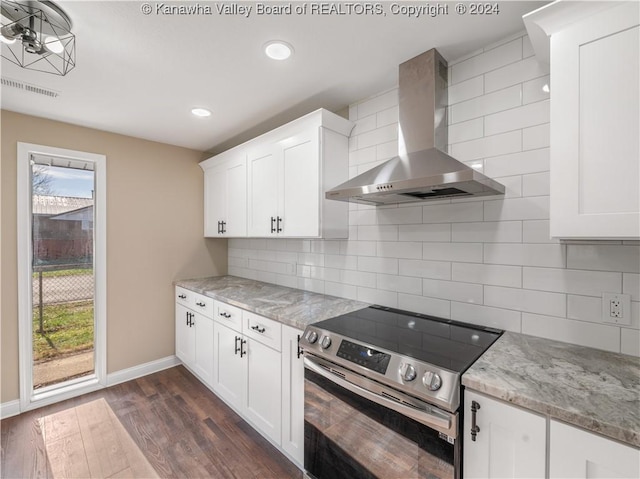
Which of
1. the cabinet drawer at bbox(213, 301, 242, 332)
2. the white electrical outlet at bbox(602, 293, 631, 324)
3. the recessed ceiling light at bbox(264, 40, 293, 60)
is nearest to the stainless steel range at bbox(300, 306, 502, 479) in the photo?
the white electrical outlet at bbox(602, 293, 631, 324)

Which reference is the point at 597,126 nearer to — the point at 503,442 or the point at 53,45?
the point at 503,442

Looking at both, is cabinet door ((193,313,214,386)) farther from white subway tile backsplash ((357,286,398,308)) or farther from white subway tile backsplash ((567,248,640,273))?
white subway tile backsplash ((567,248,640,273))

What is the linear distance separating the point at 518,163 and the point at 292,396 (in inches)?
71.4

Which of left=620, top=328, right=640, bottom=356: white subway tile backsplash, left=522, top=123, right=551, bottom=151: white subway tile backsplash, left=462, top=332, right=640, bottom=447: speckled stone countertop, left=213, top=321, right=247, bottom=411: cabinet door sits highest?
left=522, top=123, right=551, bottom=151: white subway tile backsplash

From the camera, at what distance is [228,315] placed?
2416 millimetres

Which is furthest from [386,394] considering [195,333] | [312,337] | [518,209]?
[195,333]

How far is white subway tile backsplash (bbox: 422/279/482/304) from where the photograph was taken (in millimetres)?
1716

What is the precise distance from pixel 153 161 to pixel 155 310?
157 cm

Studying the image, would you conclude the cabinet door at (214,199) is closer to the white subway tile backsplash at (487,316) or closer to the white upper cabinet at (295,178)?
the white upper cabinet at (295,178)

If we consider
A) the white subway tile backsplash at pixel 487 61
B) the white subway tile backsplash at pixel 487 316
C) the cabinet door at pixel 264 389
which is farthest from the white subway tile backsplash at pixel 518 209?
the cabinet door at pixel 264 389

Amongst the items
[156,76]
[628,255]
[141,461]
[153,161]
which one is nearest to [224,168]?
[153,161]

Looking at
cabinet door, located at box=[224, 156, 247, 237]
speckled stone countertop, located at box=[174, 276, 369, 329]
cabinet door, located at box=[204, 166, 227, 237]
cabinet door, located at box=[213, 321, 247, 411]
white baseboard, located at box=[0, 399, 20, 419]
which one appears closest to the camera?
speckled stone countertop, located at box=[174, 276, 369, 329]

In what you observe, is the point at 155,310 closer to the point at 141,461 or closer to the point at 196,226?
the point at 196,226

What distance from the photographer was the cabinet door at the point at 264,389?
196cm
